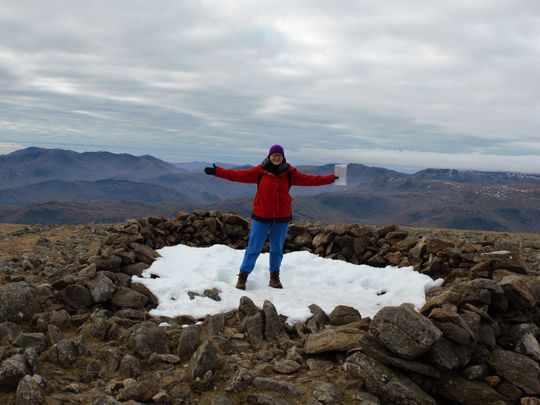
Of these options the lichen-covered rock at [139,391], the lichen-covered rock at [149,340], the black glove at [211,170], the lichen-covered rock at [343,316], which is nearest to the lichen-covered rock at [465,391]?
the lichen-covered rock at [343,316]

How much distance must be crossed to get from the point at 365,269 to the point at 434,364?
6944 millimetres

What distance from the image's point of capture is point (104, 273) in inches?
472

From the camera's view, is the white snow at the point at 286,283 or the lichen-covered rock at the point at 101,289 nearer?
the lichen-covered rock at the point at 101,289

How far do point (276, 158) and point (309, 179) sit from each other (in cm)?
126

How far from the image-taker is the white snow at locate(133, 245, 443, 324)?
A: 1127cm

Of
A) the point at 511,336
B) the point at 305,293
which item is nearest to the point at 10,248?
the point at 305,293

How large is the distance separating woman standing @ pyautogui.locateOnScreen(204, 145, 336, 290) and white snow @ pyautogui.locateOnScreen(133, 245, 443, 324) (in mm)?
975

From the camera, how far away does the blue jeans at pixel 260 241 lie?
12.7m

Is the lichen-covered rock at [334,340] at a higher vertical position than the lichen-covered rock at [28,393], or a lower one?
higher

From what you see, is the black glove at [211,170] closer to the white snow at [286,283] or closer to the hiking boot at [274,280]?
the white snow at [286,283]

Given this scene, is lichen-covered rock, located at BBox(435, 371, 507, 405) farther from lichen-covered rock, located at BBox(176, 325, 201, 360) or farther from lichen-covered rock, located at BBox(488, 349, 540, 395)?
lichen-covered rock, located at BBox(176, 325, 201, 360)

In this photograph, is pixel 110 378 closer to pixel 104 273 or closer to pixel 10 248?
pixel 104 273

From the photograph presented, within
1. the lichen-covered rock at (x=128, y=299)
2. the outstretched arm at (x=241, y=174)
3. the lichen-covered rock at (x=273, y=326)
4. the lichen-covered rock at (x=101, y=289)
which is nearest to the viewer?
the lichen-covered rock at (x=273, y=326)

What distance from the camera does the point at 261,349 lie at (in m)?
8.95
